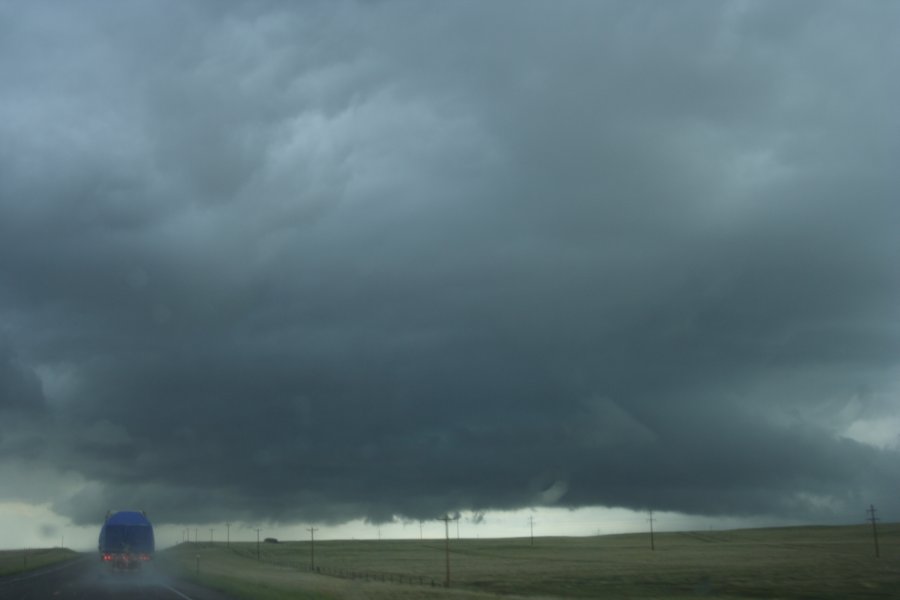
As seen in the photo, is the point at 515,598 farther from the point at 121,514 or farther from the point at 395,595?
the point at 121,514

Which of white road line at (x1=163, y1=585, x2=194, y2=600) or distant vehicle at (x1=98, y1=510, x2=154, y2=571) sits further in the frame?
distant vehicle at (x1=98, y1=510, x2=154, y2=571)

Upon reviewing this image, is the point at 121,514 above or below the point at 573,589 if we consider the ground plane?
above

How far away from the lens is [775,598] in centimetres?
8194

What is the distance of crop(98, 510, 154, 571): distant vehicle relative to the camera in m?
85.2

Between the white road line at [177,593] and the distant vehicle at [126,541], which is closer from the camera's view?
the white road line at [177,593]

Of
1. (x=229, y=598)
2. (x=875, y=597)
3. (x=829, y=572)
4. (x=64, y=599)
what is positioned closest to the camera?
(x=64, y=599)

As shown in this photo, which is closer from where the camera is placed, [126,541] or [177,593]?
[177,593]

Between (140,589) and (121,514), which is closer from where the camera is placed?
(140,589)

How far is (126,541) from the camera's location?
85.8 meters

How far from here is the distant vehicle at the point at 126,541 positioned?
85250 mm

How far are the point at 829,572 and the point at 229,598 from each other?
248 feet

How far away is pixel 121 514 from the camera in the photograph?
87062mm

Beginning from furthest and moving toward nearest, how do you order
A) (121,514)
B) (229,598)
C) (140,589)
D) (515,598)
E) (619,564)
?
1. (619,564)
2. (121,514)
3. (515,598)
4. (140,589)
5. (229,598)

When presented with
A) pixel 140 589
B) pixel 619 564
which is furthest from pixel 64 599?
pixel 619 564
